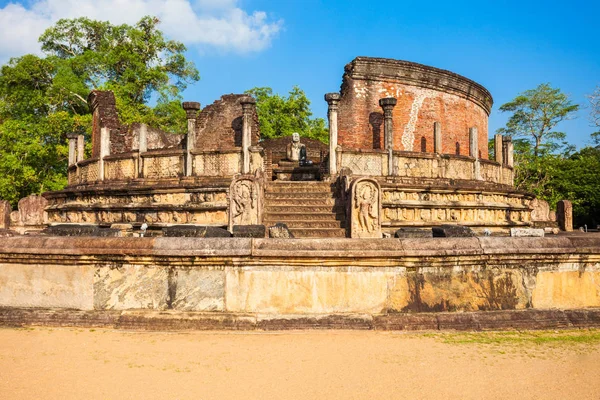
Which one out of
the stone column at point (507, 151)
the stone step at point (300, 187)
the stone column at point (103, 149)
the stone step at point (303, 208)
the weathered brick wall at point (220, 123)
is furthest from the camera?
the stone column at point (507, 151)

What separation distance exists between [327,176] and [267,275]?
860cm

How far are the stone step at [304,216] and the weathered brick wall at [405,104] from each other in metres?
6.60

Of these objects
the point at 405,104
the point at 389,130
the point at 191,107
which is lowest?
the point at 389,130

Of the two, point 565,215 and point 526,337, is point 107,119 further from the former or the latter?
point 565,215

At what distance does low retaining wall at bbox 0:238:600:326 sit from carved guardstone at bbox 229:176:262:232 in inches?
223

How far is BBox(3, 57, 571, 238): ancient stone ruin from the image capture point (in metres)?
10.5

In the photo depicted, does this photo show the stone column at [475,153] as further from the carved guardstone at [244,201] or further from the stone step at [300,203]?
the carved guardstone at [244,201]

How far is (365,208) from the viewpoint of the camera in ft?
31.0

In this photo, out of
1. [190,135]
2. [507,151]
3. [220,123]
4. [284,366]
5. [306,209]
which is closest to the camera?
[284,366]

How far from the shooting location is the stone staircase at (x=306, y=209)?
9859mm

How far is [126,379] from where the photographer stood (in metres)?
3.01

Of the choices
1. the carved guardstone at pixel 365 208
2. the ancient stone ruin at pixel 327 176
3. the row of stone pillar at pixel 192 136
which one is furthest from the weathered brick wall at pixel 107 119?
the carved guardstone at pixel 365 208

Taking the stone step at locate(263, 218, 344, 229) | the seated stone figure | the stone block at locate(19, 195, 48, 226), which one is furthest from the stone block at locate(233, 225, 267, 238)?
the stone block at locate(19, 195, 48, 226)

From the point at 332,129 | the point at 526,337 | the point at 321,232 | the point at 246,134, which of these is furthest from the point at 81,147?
the point at 526,337
